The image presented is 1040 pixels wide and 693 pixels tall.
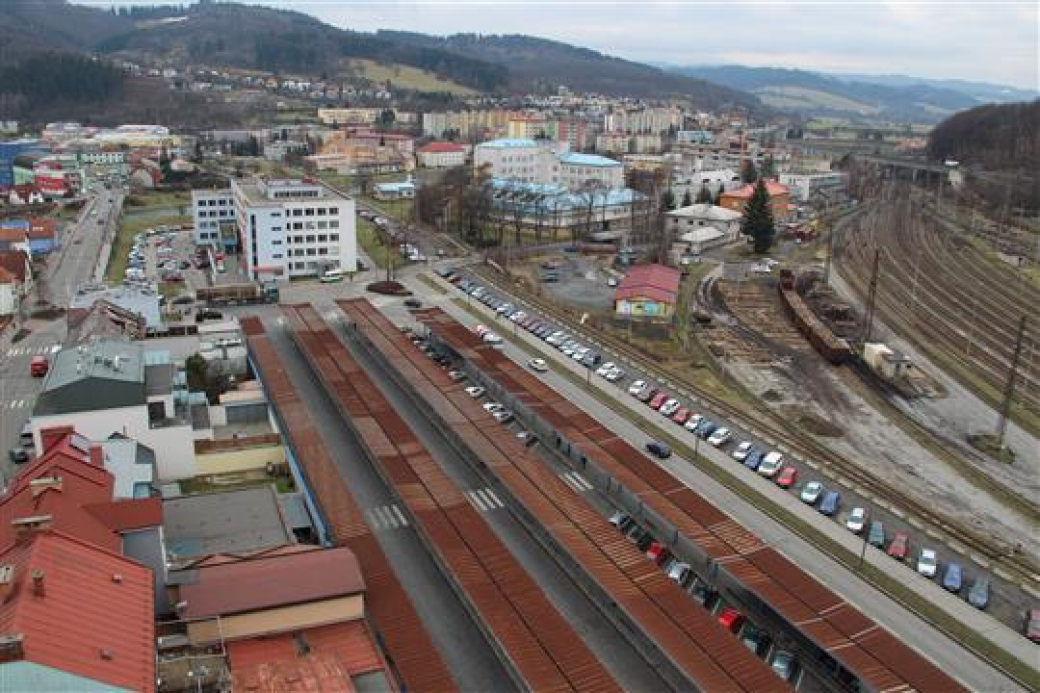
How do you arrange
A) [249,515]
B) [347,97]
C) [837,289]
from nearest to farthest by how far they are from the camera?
1. [249,515]
2. [837,289]
3. [347,97]

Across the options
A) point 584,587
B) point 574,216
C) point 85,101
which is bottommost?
point 584,587

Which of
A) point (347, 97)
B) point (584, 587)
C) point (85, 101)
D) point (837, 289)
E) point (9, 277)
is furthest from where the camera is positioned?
point (347, 97)

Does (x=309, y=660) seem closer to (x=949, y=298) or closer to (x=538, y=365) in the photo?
(x=538, y=365)

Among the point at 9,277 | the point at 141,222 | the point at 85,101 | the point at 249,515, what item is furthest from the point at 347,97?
the point at 249,515

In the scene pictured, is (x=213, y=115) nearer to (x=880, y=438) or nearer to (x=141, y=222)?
(x=141, y=222)

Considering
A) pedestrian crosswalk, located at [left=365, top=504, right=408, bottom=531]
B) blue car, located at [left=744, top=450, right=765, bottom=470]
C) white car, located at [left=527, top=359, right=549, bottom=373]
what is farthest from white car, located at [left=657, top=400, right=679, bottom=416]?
pedestrian crosswalk, located at [left=365, top=504, right=408, bottom=531]

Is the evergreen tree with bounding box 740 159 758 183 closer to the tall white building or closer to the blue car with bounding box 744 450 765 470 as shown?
the tall white building

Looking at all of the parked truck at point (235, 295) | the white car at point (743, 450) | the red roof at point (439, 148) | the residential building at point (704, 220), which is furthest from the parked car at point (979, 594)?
the red roof at point (439, 148)

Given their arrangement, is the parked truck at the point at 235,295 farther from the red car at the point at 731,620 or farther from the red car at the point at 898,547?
the red car at the point at 898,547
